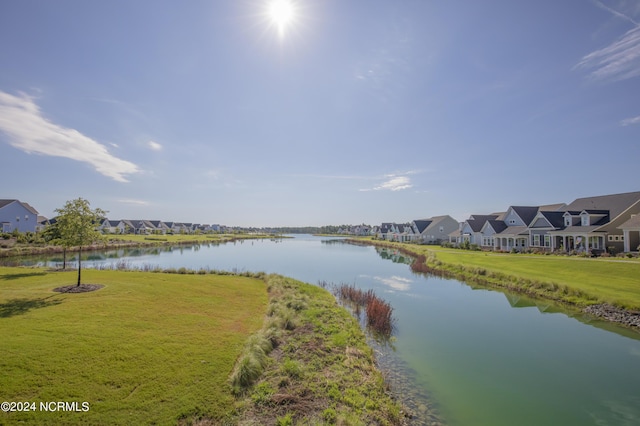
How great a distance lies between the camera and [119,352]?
24.0 feet

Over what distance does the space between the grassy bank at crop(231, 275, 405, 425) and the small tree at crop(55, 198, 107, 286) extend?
1038 centimetres

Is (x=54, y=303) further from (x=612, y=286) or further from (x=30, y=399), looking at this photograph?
(x=612, y=286)

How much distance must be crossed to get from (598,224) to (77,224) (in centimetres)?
4775

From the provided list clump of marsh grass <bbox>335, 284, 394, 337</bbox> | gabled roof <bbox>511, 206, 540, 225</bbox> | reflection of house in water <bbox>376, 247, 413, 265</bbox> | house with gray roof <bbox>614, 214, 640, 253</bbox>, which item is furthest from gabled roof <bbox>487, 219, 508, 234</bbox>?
clump of marsh grass <bbox>335, 284, 394, 337</bbox>

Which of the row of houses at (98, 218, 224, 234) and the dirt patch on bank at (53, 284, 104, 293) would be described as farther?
the row of houses at (98, 218, 224, 234)

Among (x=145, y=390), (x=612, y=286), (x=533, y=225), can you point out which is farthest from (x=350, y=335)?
(x=533, y=225)

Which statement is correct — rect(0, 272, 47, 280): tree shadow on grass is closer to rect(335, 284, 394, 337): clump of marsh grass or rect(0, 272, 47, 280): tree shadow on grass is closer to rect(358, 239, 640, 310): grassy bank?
rect(335, 284, 394, 337): clump of marsh grass

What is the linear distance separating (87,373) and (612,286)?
2568 cm

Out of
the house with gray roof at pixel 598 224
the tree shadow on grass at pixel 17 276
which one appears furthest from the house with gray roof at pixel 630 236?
the tree shadow on grass at pixel 17 276

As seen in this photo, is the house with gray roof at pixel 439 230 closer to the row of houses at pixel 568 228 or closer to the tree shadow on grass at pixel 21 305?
the row of houses at pixel 568 228

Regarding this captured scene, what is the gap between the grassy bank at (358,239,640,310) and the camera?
16.5 metres

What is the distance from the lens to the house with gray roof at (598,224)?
3071 cm

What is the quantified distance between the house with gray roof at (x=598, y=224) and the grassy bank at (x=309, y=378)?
33.9 metres

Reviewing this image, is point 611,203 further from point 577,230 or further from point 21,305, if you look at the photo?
point 21,305
